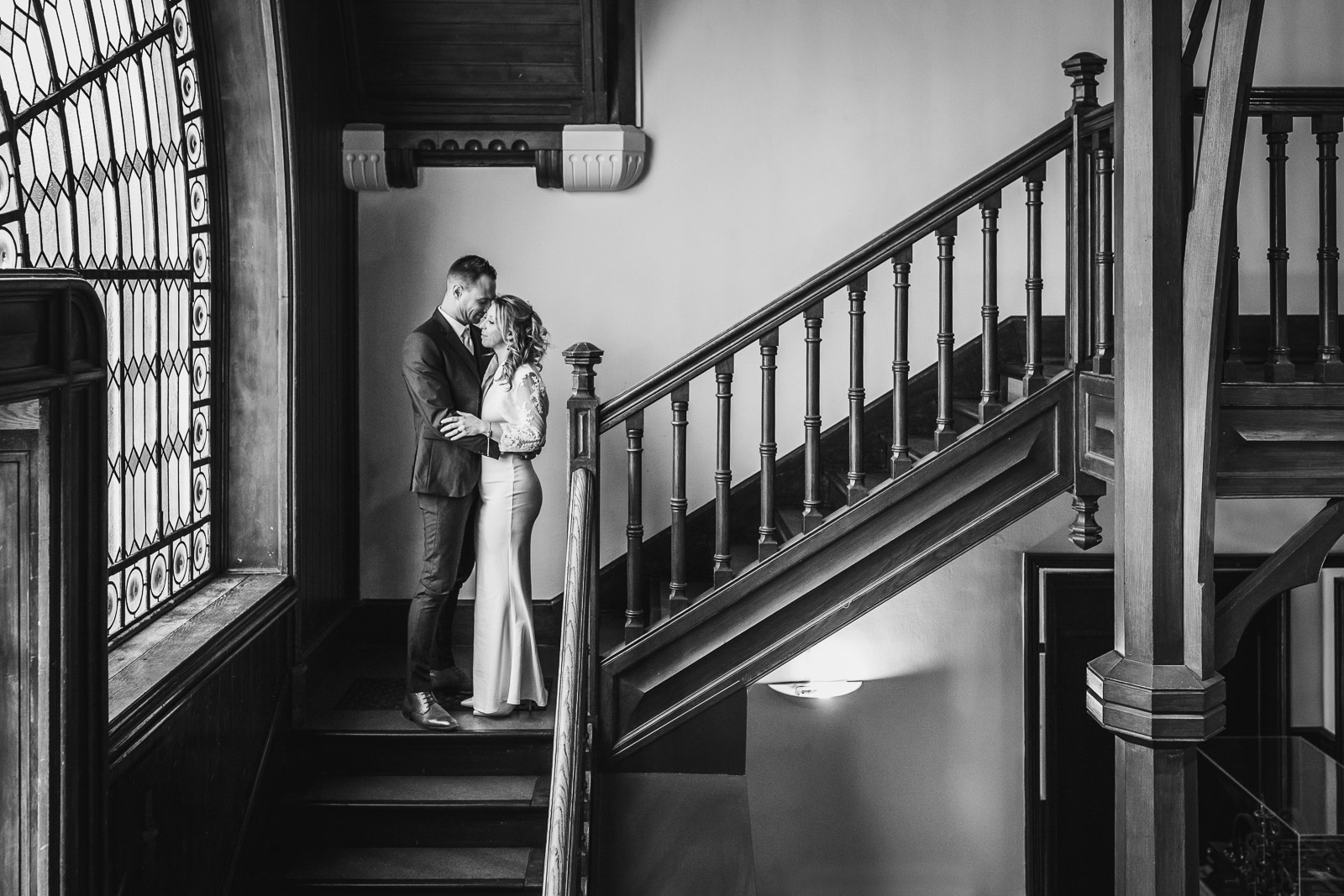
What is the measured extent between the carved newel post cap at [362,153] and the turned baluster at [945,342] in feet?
8.08

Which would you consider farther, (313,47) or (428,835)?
(313,47)

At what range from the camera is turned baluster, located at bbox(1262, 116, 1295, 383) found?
10.7ft

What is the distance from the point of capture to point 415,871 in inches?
148

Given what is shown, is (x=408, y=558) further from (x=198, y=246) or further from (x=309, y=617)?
(x=198, y=246)

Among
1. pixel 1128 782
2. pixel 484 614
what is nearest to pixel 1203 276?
pixel 1128 782

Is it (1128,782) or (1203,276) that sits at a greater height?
(1203,276)

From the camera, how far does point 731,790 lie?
443 cm

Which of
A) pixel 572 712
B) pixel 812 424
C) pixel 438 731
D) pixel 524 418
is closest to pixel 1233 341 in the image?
pixel 812 424

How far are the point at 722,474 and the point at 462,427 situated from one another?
0.92 m

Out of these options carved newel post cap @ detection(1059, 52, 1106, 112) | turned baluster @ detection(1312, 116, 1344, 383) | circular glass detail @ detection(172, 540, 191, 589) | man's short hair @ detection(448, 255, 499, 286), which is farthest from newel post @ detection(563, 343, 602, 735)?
turned baluster @ detection(1312, 116, 1344, 383)

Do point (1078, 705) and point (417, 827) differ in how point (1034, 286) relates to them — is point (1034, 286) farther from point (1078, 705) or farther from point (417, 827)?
point (417, 827)

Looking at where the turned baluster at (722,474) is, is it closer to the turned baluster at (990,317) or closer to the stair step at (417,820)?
the turned baluster at (990,317)

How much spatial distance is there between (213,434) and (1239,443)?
3.24 metres

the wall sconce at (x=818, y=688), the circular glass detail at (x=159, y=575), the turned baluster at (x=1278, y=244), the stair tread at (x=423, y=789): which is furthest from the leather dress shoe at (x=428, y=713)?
the turned baluster at (x=1278, y=244)
